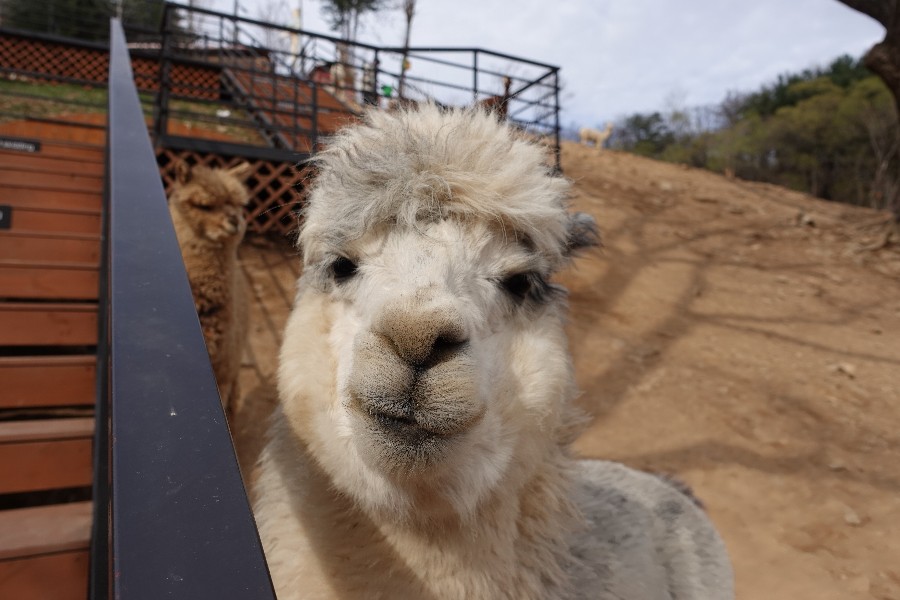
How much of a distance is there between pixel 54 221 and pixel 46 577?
A: 3.40m

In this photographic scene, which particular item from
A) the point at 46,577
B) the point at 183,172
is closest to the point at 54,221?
the point at 183,172

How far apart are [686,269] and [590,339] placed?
3.48 m

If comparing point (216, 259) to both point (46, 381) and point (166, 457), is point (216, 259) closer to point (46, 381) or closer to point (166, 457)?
point (46, 381)

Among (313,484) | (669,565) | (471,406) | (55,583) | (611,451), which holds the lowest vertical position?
(611,451)

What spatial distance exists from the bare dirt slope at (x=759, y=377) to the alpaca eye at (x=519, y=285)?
0.61m

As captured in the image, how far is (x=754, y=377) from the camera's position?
6.30 m

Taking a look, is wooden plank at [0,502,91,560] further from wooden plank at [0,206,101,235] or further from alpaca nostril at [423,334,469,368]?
wooden plank at [0,206,101,235]

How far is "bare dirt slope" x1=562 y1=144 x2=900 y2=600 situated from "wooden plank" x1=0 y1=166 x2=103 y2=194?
4273 mm

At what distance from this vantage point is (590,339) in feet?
→ 23.0

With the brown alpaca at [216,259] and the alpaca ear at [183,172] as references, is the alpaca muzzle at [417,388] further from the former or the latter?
the alpaca ear at [183,172]

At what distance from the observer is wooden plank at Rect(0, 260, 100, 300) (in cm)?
309

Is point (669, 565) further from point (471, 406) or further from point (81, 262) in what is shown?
point (81, 262)

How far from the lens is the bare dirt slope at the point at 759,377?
3877 millimetres

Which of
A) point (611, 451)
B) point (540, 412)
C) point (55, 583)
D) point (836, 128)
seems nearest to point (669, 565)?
point (540, 412)
